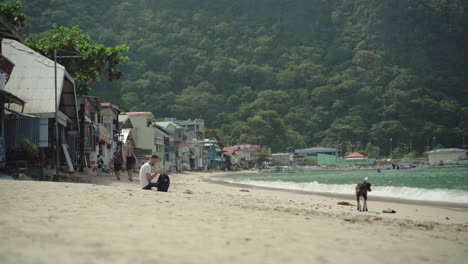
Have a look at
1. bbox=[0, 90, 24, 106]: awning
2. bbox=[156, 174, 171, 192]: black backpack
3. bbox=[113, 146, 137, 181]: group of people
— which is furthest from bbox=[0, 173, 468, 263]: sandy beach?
bbox=[113, 146, 137, 181]: group of people

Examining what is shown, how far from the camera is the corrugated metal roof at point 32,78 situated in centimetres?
2119

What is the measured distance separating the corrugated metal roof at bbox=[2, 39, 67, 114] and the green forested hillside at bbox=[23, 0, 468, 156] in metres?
101

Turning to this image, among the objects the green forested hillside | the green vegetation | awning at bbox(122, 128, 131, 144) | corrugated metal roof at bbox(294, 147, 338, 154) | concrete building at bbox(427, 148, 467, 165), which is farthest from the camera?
corrugated metal roof at bbox(294, 147, 338, 154)

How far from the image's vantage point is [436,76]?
171500 mm

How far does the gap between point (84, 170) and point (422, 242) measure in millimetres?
24716

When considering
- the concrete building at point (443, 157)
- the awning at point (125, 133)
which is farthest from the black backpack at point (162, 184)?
the concrete building at point (443, 157)

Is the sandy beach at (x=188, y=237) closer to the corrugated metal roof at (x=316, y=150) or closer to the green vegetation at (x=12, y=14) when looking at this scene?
→ the green vegetation at (x=12, y=14)

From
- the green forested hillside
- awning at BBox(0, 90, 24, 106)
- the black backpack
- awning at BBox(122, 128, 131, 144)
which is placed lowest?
the black backpack

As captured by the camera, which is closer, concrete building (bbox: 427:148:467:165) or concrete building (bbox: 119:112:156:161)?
concrete building (bbox: 119:112:156:161)

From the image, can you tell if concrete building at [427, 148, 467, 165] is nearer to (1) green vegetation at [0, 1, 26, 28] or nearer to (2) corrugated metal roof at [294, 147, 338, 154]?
(2) corrugated metal roof at [294, 147, 338, 154]

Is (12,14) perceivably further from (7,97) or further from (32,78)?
(7,97)

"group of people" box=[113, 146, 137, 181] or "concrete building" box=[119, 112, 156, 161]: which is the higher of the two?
"concrete building" box=[119, 112, 156, 161]

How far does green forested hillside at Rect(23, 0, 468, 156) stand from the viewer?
484ft

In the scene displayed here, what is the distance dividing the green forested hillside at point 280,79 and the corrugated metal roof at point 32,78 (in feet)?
330
